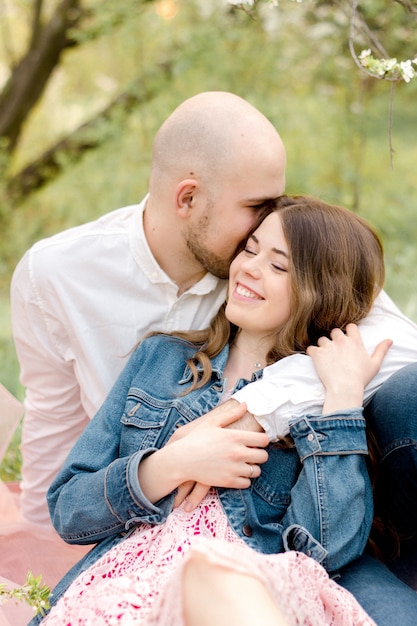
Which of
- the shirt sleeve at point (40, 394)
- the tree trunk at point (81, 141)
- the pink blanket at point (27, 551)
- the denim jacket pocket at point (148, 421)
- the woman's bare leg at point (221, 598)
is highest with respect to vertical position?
the woman's bare leg at point (221, 598)

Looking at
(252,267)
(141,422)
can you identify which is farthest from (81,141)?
(141,422)

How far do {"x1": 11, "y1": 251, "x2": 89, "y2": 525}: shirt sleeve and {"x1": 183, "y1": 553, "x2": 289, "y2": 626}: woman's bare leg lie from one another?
1436mm

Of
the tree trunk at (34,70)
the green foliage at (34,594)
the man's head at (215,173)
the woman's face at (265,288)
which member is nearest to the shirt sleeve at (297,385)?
the woman's face at (265,288)

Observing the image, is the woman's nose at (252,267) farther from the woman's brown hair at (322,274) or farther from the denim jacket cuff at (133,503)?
the denim jacket cuff at (133,503)

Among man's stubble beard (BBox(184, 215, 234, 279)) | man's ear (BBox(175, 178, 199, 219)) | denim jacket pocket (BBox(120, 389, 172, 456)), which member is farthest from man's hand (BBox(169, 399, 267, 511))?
man's ear (BBox(175, 178, 199, 219))

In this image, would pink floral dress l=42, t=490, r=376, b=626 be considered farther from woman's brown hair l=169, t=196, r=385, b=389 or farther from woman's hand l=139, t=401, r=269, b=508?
woman's brown hair l=169, t=196, r=385, b=389

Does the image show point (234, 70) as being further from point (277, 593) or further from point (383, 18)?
point (277, 593)

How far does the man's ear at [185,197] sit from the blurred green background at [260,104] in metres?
2.50

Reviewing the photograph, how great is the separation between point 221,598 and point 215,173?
1498 millimetres

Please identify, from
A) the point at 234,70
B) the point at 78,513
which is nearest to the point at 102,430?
the point at 78,513

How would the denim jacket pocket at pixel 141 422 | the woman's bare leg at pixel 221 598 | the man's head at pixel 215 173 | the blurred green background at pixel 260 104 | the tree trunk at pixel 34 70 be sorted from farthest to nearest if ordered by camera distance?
the tree trunk at pixel 34 70, the blurred green background at pixel 260 104, the man's head at pixel 215 173, the denim jacket pocket at pixel 141 422, the woman's bare leg at pixel 221 598

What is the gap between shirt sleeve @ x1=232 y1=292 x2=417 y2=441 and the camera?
81.4 inches

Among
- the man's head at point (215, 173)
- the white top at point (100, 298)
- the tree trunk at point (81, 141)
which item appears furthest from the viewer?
the tree trunk at point (81, 141)

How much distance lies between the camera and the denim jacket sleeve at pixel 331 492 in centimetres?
195
